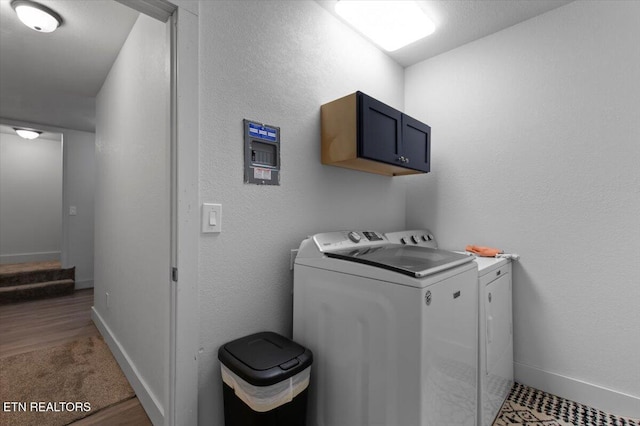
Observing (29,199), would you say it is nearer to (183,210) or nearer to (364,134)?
(183,210)

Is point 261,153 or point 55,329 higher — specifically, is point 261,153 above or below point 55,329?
above

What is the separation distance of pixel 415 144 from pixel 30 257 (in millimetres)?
6457

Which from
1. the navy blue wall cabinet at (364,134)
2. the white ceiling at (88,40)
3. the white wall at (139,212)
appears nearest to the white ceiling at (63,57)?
the white ceiling at (88,40)

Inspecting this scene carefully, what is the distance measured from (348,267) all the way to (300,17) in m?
1.51

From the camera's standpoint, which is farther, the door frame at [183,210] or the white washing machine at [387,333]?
the door frame at [183,210]

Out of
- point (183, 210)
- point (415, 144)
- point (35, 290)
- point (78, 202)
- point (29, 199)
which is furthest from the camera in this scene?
point (29, 199)

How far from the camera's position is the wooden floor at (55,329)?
1.67 m

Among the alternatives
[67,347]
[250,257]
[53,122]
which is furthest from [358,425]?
[53,122]

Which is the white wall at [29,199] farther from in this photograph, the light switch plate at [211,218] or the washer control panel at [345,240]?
the washer control panel at [345,240]

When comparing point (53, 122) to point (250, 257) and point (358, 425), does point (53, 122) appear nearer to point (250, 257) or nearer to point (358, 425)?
point (250, 257)

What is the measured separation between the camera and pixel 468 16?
2000 mm

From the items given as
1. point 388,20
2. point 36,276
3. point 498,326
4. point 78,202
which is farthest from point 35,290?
point 498,326

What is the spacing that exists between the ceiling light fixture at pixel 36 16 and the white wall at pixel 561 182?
286 cm

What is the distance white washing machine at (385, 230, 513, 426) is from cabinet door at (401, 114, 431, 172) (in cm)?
55
